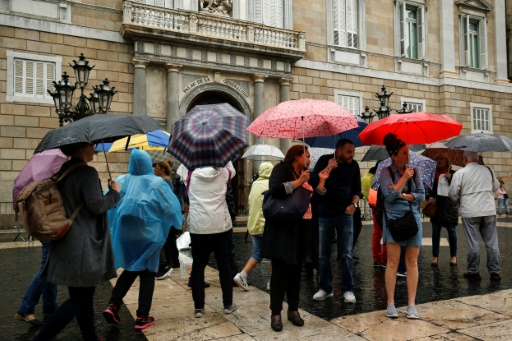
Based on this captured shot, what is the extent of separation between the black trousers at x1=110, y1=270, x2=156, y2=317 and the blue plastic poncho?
9cm

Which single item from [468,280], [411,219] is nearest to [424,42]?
[468,280]

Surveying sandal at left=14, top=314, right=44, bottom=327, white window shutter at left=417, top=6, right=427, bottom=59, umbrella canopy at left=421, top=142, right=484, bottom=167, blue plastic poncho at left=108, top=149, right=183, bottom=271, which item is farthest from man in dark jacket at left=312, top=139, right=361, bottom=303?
white window shutter at left=417, top=6, right=427, bottom=59

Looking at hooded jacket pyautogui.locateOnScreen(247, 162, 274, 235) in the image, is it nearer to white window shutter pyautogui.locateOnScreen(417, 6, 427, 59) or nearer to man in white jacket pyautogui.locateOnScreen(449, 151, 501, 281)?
man in white jacket pyautogui.locateOnScreen(449, 151, 501, 281)

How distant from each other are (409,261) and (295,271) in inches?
48.0

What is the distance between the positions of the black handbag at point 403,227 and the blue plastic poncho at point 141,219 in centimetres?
230

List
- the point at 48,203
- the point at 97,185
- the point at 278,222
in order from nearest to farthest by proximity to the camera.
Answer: the point at 48,203
the point at 97,185
the point at 278,222

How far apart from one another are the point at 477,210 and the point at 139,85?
11876mm

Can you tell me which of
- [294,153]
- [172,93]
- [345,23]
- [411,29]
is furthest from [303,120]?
[411,29]

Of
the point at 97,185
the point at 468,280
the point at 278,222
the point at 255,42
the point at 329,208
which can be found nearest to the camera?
the point at 97,185

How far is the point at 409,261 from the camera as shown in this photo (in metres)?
4.62

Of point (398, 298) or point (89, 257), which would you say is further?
point (398, 298)

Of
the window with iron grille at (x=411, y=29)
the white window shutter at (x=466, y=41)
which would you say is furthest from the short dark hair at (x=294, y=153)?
the white window shutter at (x=466, y=41)

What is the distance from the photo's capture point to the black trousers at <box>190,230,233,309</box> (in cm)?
470

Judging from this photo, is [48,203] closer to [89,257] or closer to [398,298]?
[89,257]
